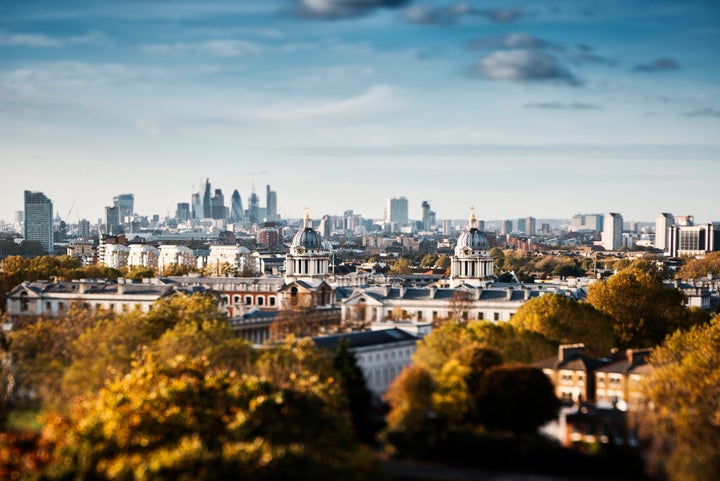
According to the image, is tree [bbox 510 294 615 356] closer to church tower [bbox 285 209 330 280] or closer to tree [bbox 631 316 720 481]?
tree [bbox 631 316 720 481]

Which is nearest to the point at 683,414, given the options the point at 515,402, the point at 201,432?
the point at 515,402

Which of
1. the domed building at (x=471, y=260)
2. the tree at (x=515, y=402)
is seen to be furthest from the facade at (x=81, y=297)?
the tree at (x=515, y=402)

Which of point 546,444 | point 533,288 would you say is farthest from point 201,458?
point 533,288

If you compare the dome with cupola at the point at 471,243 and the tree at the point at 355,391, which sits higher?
the dome with cupola at the point at 471,243

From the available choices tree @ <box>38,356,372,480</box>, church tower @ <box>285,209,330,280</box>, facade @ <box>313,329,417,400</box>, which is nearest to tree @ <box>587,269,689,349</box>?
facade @ <box>313,329,417,400</box>

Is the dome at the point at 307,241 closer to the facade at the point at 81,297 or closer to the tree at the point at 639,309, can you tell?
the facade at the point at 81,297

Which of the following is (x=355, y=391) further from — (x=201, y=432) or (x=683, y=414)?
(x=683, y=414)

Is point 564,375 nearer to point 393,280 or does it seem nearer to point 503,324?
point 503,324
